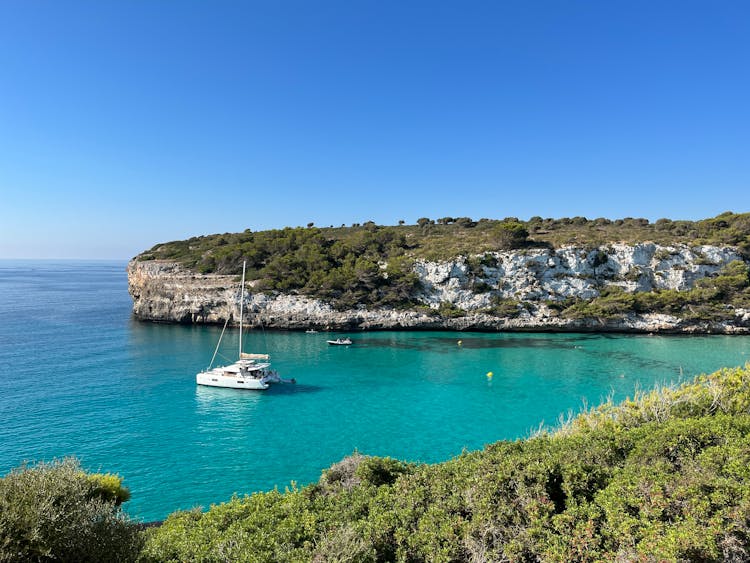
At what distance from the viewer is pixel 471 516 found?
301 inches

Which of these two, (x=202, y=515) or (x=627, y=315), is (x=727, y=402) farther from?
(x=627, y=315)

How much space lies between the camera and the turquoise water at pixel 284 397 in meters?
19.1

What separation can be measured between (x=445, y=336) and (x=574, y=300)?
19.7 metres

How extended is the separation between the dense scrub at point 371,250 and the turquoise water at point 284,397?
948cm

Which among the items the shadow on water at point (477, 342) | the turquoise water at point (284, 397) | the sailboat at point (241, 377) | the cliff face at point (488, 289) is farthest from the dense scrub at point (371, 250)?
the sailboat at point (241, 377)

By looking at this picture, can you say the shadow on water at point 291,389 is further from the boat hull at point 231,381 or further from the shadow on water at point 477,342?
the shadow on water at point 477,342

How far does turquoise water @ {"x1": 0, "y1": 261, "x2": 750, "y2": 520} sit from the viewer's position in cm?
1911

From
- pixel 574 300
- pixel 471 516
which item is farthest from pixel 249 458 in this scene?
pixel 574 300

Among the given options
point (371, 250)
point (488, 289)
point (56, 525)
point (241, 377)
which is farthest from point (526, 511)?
point (371, 250)

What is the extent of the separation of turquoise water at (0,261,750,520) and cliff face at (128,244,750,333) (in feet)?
13.6

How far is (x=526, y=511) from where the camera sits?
7.33 metres

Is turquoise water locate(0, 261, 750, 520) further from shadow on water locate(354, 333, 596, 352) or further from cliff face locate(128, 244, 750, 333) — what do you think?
cliff face locate(128, 244, 750, 333)

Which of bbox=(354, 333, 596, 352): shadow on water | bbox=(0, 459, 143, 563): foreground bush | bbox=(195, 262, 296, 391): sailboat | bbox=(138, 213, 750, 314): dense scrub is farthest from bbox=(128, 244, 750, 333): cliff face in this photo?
bbox=(0, 459, 143, 563): foreground bush

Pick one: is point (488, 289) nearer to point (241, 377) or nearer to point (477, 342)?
point (477, 342)
